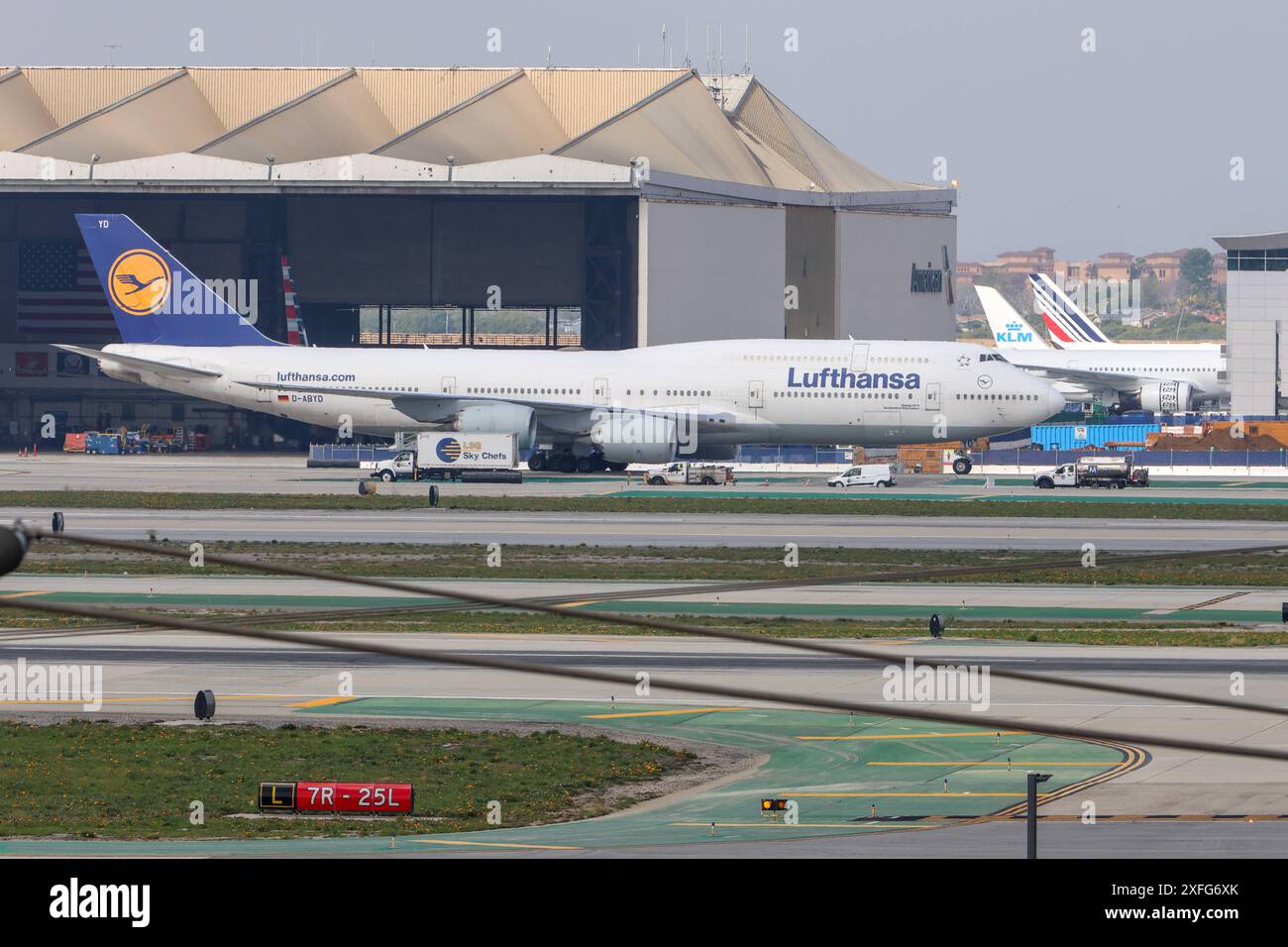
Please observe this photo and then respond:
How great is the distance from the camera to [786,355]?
7744 cm

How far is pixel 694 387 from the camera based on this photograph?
77750 mm

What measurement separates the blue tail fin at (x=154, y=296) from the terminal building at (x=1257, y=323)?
6415 cm

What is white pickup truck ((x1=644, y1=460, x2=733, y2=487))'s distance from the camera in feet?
260

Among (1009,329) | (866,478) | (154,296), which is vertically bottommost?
(866,478)

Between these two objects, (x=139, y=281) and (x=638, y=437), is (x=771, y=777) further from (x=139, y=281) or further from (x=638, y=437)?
(x=139, y=281)

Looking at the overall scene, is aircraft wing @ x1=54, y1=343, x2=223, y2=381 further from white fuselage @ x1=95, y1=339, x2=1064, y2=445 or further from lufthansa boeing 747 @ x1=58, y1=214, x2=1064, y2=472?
white fuselage @ x1=95, y1=339, x2=1064, y2=445

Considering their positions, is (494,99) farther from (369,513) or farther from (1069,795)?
(1069,795)

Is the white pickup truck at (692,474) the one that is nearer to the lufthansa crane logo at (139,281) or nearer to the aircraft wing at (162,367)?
the aircraft wing at (162,367)

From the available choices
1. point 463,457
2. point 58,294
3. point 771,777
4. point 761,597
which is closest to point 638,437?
point 463,457

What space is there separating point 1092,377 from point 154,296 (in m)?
69.9

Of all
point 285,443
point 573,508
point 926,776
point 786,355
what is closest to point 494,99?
point 285,443

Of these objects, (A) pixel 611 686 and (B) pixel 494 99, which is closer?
(A) pixel 611 686

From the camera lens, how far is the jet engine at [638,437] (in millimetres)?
76312
